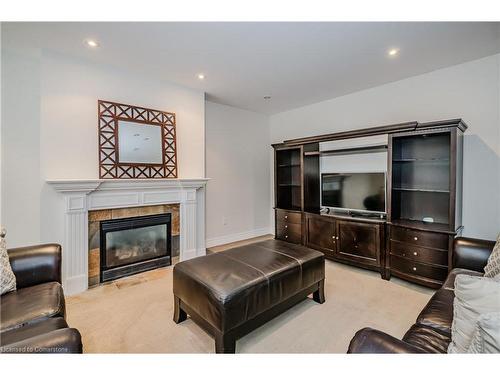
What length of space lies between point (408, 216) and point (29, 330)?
386cm

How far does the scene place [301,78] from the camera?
3227mm

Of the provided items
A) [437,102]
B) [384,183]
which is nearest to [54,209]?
[384,183]

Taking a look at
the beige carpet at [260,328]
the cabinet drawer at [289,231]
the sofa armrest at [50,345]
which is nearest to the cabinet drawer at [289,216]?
the cabinet drawer at [289,231]

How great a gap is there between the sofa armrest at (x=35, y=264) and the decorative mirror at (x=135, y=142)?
1201 mm

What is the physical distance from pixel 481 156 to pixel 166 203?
3888 mm

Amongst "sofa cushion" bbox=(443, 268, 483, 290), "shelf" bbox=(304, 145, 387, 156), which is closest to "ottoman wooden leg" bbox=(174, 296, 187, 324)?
"sofa cushion" bbox=(443, 268, 483, 290)

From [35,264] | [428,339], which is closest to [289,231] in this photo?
[428,339]

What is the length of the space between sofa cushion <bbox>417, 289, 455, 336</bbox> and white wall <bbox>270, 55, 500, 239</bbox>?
1750 mm

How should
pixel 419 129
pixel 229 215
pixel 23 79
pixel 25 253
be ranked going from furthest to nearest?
pixel 229 215
pixel 419 129
pixel 23 79
pixel 25 253

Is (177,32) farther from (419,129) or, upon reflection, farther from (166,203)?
(419,129)

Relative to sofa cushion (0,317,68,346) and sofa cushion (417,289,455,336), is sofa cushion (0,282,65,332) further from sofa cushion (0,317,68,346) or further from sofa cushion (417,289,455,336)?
sofa cushion (417,289,455,336)

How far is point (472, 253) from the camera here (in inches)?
76.4

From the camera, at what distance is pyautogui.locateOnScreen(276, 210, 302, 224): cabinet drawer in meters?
3.96
